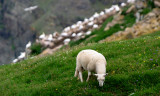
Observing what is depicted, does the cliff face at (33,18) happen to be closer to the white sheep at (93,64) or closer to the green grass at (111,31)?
the green grass at (111,31)

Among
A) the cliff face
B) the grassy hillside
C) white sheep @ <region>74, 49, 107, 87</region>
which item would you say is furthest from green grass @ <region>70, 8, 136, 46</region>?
the cliff face

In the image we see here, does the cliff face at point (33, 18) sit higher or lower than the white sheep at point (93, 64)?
higher

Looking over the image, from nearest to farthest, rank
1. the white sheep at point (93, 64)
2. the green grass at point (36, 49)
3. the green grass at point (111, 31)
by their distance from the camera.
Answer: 1. the white sheep at point (93, 64)
2. the green grass at point (111, 31)
3. the green grass at point (36, 49)

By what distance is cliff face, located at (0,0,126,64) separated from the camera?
3115 inches

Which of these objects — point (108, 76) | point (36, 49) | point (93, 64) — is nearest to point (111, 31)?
point (36, 49)

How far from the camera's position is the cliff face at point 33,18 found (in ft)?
260

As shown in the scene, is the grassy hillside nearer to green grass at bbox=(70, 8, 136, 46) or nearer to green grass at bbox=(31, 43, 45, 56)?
green grass at bbox=(70, 8, 136, 46)

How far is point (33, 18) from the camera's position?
83688 millimetres

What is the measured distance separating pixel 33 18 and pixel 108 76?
7514cm

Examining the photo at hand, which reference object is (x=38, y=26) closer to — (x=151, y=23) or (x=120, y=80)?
(x=151, y=23)

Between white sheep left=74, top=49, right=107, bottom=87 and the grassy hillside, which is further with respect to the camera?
the grassy hillside

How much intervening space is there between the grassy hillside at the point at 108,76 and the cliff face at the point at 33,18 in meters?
59.5

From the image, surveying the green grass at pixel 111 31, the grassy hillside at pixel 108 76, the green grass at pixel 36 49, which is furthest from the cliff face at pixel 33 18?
the grassy hillside at pixel 108 76

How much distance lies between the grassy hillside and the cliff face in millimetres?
59483
